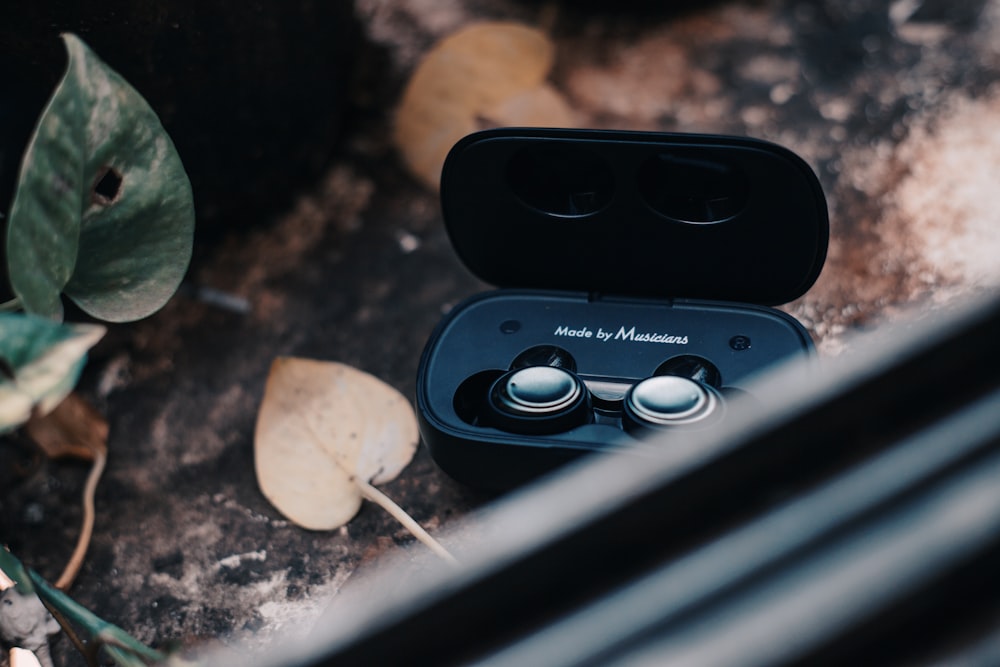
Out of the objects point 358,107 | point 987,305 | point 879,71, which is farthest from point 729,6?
point 987,305

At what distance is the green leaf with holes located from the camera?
0.50m

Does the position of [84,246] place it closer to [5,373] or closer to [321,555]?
[5,373]

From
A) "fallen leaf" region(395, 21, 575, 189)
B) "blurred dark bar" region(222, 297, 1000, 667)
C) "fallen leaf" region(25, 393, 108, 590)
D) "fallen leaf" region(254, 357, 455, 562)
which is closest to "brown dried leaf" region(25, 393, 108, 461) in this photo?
"fallen leaf" region(25, 393, 108, 590)

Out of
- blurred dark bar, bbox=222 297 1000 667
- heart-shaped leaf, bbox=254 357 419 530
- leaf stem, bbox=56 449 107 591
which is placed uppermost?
blurred dark bar, bbox=222 297 1000 667

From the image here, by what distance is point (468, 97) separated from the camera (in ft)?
3.03

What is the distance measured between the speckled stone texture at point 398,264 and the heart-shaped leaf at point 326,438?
0.02 meters

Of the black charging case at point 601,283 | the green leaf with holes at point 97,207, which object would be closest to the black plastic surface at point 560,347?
the black charging case at point 601,283

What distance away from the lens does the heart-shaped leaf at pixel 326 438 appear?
68 centimetres

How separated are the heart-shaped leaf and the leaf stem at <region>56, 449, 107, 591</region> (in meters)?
0.12

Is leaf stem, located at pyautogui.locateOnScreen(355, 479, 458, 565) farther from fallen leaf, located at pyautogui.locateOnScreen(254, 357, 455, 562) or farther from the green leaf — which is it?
the green leaf

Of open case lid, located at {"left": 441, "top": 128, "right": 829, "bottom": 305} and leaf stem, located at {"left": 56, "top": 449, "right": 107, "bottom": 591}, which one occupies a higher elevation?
open case lid, located at {"left": 441, "top": 128, "right": 829, "bottom": 305}

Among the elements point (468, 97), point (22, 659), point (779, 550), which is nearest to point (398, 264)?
point (468, 97)

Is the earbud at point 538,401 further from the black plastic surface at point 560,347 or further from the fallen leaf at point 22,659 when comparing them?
the fallen leaf at point 22,659

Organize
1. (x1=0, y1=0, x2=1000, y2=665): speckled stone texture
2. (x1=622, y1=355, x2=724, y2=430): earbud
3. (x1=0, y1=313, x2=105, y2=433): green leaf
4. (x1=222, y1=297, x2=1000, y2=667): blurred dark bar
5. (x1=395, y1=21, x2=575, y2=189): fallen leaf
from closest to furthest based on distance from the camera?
1. (x1=222, y1=297, x2=1000, y2=667): blurred dark bar
2. (x1=0, y1=313, x2=105, y2=433): green leaf
3. (x1=622, y1=355, x2=724, y2=430): earbud
4. (x1=0, y1=0, x2=1000, y2=665): speckled stone texture
5. (x1=395, y1=21, x2=575, y2=189): fallen leaf
